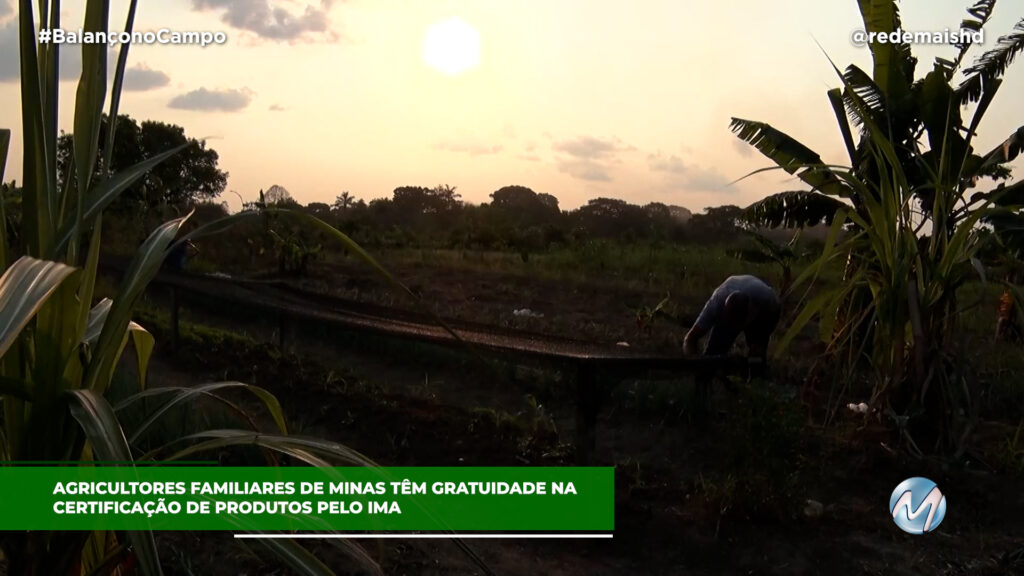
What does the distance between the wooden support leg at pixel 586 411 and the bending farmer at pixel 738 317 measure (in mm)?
1737

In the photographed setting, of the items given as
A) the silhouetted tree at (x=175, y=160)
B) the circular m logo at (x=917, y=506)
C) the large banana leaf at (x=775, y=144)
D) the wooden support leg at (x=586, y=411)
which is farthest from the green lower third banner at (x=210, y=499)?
the silhouetted tree at (x=175, y=160)

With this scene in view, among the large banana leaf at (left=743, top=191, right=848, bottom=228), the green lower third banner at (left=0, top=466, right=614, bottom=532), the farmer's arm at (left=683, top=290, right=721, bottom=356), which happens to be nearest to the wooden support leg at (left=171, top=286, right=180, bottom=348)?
the farmer's arm at (left=683, top=290, right=721, bottom=356)

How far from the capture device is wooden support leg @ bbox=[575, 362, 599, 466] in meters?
4.25

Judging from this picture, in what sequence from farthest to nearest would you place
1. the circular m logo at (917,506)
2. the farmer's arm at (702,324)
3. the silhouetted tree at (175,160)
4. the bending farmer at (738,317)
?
the silhouetted tree at (175,160), the farmer's arm at (702,324), the bending farmer at (738,317), the circular m logo at (917,506)

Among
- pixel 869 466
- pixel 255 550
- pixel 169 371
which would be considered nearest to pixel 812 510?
pixel 869 466

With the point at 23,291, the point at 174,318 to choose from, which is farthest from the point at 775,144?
the point at 23,291

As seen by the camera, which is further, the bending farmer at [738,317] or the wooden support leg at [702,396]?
the bending farmer at [738,317]

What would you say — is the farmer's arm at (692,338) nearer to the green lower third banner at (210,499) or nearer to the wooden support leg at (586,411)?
the wooden support leg at (586,411)

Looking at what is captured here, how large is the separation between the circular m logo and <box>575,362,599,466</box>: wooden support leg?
147 centimetres

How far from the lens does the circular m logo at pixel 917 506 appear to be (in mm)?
4152

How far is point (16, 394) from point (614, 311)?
9287 millimetres

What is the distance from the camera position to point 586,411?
4254 mm

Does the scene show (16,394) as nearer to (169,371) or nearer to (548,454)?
(548,454)

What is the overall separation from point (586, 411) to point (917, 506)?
1678mm
